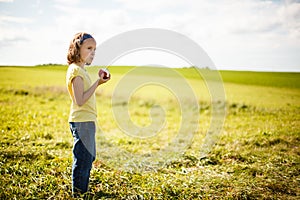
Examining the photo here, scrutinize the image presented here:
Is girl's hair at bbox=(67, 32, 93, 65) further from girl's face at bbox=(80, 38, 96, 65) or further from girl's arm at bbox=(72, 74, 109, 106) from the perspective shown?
girl's arm at bbox=(72, 74, 109, 106)

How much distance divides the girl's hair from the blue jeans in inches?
31.4

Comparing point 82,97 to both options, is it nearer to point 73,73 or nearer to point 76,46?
point 73,73

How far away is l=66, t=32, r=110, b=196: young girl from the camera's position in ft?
12.1

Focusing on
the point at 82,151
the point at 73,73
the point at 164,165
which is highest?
the point at 73,73

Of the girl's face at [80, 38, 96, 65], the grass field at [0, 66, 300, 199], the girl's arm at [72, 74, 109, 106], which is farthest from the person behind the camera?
the grass field at [0, 66, 300, 199]

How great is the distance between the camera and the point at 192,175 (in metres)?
5.12

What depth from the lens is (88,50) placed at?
3.80m

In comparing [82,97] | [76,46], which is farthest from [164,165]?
[76,46]

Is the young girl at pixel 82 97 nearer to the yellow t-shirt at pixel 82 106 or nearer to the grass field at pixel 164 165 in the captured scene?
the yellow t-shirt at pixel 82 106

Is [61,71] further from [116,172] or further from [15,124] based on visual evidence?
[116,172]

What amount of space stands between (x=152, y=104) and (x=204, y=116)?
3.82m

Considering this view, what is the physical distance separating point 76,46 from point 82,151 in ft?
4.24

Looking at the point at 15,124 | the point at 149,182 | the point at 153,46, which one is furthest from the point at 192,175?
the point at 15,124

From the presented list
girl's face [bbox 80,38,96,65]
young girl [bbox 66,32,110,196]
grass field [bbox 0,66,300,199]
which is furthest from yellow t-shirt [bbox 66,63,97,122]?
grass field [bbox 0,66,300,199]
